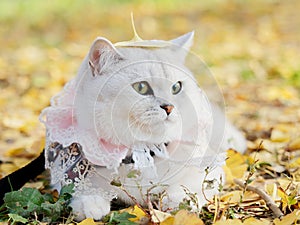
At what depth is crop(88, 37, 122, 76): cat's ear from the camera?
161cm

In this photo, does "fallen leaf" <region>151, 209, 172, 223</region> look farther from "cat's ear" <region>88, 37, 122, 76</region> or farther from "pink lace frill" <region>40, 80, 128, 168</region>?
"cat's ear" <region>88, 37, 122, 76</region>

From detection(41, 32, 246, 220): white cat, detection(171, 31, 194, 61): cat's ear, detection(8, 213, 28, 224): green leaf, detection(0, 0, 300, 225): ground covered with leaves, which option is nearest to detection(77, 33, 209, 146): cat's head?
detection(41, 32, 246, 220): white cat

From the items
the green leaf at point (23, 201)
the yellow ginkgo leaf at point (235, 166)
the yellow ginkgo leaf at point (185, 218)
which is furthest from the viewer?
the yellow ginkgo leaf at point (235, 166)

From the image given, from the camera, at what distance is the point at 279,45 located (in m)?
5.05

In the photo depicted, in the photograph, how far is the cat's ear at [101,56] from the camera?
161 cm

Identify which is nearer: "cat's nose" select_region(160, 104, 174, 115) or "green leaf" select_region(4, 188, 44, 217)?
"cat's nose" select_region(160, 104, 174, 115)

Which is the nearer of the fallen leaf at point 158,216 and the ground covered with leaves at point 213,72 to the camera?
the fallen leaf at point 158,216

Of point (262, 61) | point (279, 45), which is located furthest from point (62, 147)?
point (279, 45)

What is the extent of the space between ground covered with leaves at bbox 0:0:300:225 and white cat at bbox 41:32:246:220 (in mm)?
72

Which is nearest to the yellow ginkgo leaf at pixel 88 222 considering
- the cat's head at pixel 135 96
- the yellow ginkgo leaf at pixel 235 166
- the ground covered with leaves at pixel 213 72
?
the ground covered with leaves at pixel 213 72

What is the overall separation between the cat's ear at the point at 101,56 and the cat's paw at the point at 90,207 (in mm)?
373

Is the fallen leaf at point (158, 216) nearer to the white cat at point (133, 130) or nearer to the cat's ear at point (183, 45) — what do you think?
the white cat at point (133, 130)

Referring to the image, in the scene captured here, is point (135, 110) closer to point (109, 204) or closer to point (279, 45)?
point (109, 204)

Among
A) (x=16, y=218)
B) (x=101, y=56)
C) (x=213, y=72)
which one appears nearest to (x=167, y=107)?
(x=101, y=56)
